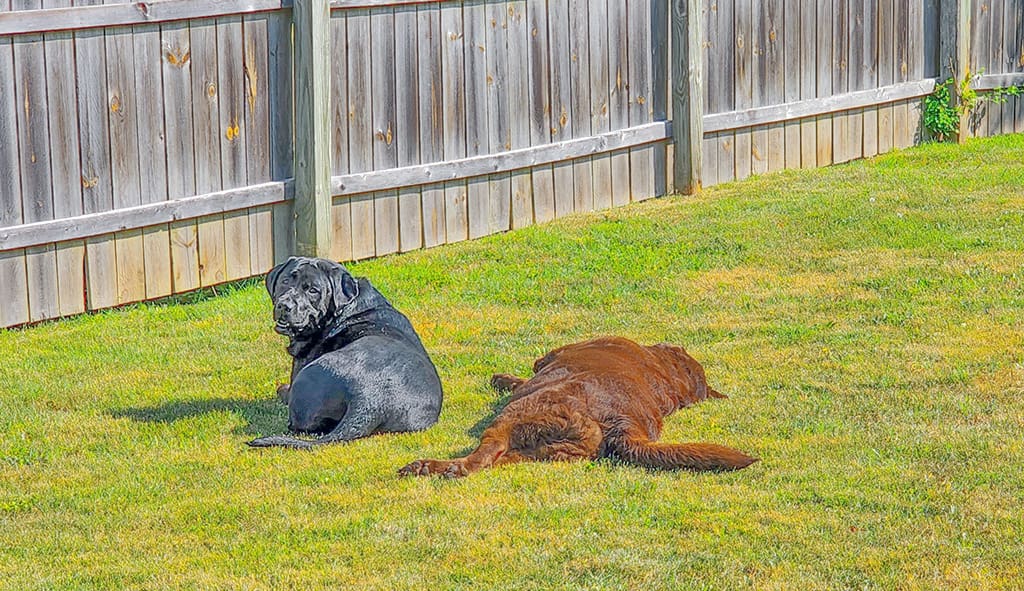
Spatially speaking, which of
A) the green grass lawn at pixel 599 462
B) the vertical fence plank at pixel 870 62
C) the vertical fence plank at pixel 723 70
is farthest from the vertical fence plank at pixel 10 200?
the vertical fence plank at pixel 870 62

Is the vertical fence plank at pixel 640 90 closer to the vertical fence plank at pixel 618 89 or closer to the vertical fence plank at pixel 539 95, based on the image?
the vertical fence plank at pixel 618 89

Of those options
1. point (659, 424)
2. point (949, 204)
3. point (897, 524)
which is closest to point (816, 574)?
point (897, 524)

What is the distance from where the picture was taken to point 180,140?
30.8 ft

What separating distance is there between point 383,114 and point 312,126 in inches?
30.6

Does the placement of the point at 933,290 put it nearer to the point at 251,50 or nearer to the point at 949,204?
the point at 949,204

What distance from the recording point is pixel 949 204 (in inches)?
465

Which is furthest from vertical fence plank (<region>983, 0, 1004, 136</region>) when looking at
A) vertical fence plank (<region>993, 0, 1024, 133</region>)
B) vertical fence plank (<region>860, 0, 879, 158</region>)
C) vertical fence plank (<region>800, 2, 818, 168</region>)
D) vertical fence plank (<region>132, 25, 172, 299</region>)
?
vertical fence plank (<region>132, 25, 172, 299</region>)

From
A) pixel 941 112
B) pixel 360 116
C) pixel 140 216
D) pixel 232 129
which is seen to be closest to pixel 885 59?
pixel 941 112

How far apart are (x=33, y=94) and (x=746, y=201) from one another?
19.4ft

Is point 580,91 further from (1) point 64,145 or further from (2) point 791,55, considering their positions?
(1) point 64,145

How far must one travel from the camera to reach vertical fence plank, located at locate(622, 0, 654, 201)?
12.2m

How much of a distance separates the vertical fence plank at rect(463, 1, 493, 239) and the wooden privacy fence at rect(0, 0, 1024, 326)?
0.05 ft

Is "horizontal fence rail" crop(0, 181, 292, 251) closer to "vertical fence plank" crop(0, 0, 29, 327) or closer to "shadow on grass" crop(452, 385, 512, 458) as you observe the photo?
"vertical fence plank" crop(0, 0, 29, 327)

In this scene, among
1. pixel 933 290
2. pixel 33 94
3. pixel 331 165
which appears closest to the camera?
pixel 33 94
